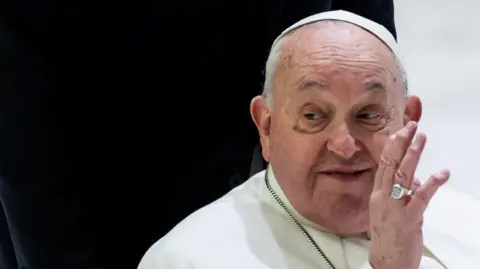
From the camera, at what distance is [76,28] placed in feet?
4.38

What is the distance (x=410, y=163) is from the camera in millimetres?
994

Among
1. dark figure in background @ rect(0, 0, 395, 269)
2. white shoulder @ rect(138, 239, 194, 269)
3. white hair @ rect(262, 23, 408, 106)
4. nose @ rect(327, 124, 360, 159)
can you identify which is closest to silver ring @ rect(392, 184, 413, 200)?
nose @ rect(327, 124, 360, 159)

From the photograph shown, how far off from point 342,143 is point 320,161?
4cm

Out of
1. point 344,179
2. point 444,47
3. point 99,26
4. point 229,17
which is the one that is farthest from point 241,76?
point 444,47

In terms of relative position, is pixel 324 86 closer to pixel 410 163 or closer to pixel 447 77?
pixel 410 163

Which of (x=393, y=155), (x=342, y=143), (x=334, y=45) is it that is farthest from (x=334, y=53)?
Answer: (x=393, y=155)

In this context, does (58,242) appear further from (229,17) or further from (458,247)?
(458,247)

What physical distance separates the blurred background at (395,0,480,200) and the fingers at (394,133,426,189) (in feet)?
3.89

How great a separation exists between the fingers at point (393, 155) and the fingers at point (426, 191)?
3 centimetres

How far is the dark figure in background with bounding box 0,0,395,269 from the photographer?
134 cm

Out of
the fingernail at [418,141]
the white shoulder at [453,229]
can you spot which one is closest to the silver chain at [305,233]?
the white shoulder at [453,229]

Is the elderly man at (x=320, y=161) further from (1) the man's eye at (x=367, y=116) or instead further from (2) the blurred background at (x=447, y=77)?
(2) the blurred background at (x=447, y=77)

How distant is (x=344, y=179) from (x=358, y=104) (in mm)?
101

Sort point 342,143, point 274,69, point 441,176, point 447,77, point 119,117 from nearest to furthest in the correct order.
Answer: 1. point 441,176
2. point 342,143
3. point 274,69
4. point 119,117
5. point 447,77
